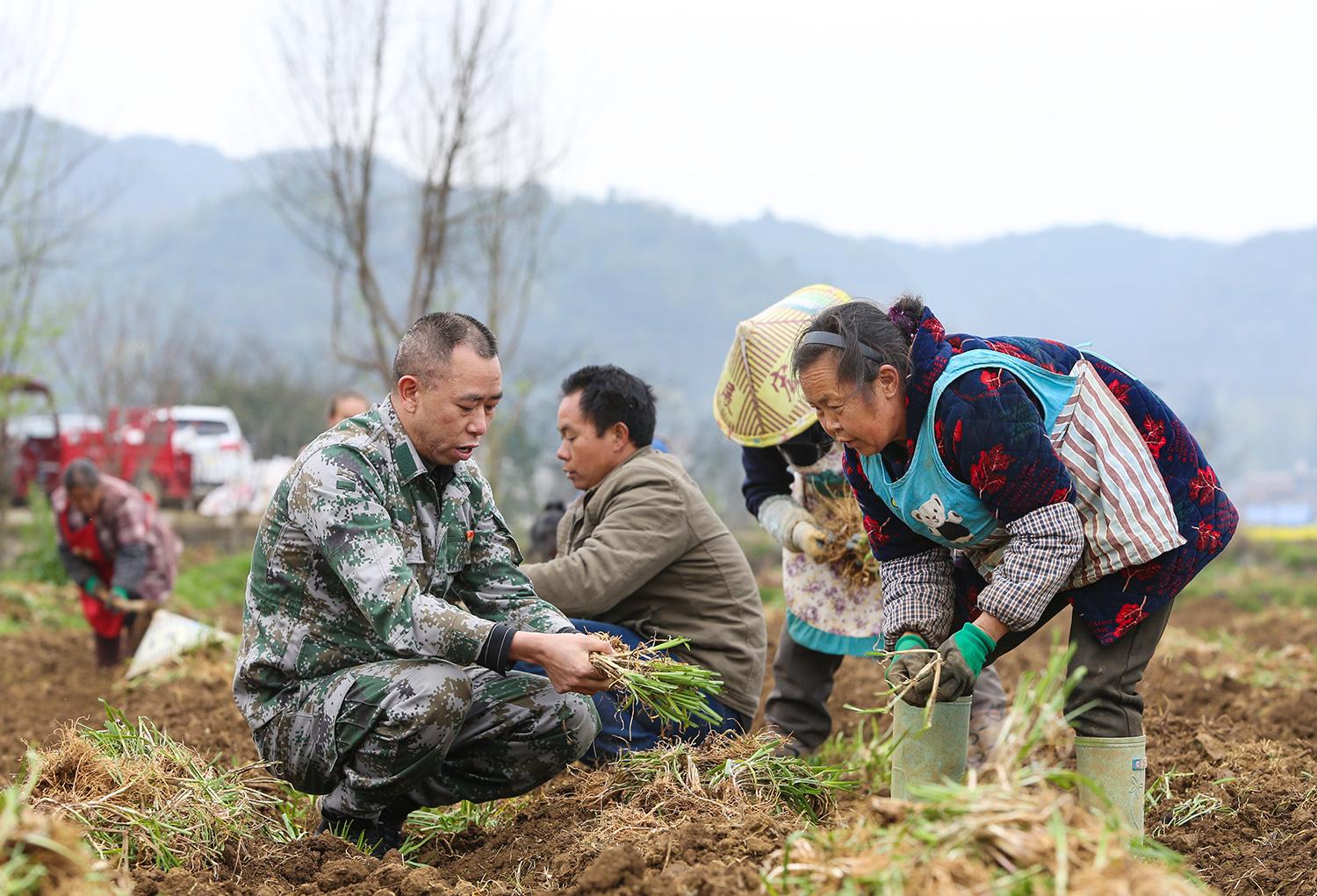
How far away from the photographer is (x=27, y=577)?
12719 mm

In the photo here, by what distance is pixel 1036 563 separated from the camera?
297 cm

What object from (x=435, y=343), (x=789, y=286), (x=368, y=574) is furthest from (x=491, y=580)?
(x=789, y=286)

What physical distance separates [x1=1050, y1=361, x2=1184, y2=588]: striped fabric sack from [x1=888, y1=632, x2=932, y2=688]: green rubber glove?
0.48m

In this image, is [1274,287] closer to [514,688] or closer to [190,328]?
[190,328]

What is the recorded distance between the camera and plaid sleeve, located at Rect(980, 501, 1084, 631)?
117 inches

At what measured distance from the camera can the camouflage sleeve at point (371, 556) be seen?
10.6 ft

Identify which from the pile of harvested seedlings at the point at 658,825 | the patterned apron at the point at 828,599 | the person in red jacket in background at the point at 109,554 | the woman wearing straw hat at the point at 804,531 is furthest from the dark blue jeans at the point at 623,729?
the person in red jacket in background at the point at 109,554

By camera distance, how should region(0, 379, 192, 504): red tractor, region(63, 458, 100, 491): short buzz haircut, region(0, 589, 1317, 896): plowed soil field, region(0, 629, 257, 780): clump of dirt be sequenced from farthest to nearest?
region(0, 379, 192, 504): red tractor
region(63, 458, 100, 491): short buzz haircut
region(0, 629, 257, 780): clump of dirt
region(0, 589, 1317, 896): plowed soil field

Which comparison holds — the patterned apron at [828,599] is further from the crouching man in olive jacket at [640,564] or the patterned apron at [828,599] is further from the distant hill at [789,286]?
the distant hill at [789,286]

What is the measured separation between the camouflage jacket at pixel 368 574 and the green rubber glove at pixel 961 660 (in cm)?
113

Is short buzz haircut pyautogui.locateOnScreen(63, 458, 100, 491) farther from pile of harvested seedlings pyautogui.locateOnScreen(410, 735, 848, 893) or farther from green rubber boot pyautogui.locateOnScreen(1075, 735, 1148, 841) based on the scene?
green rubber boot pyautogui.locateOnScreen(1075, 735, 1148, 841)

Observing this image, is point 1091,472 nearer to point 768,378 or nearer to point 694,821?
point 694,821

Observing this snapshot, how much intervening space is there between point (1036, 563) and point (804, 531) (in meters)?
1.43

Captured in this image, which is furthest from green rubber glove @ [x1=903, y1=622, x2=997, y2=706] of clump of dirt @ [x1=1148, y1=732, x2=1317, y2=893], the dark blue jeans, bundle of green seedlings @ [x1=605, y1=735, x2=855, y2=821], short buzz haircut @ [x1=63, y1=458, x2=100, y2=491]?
short buzz haircut @ [x1=63, y1=458, x2=100, y2=491]
